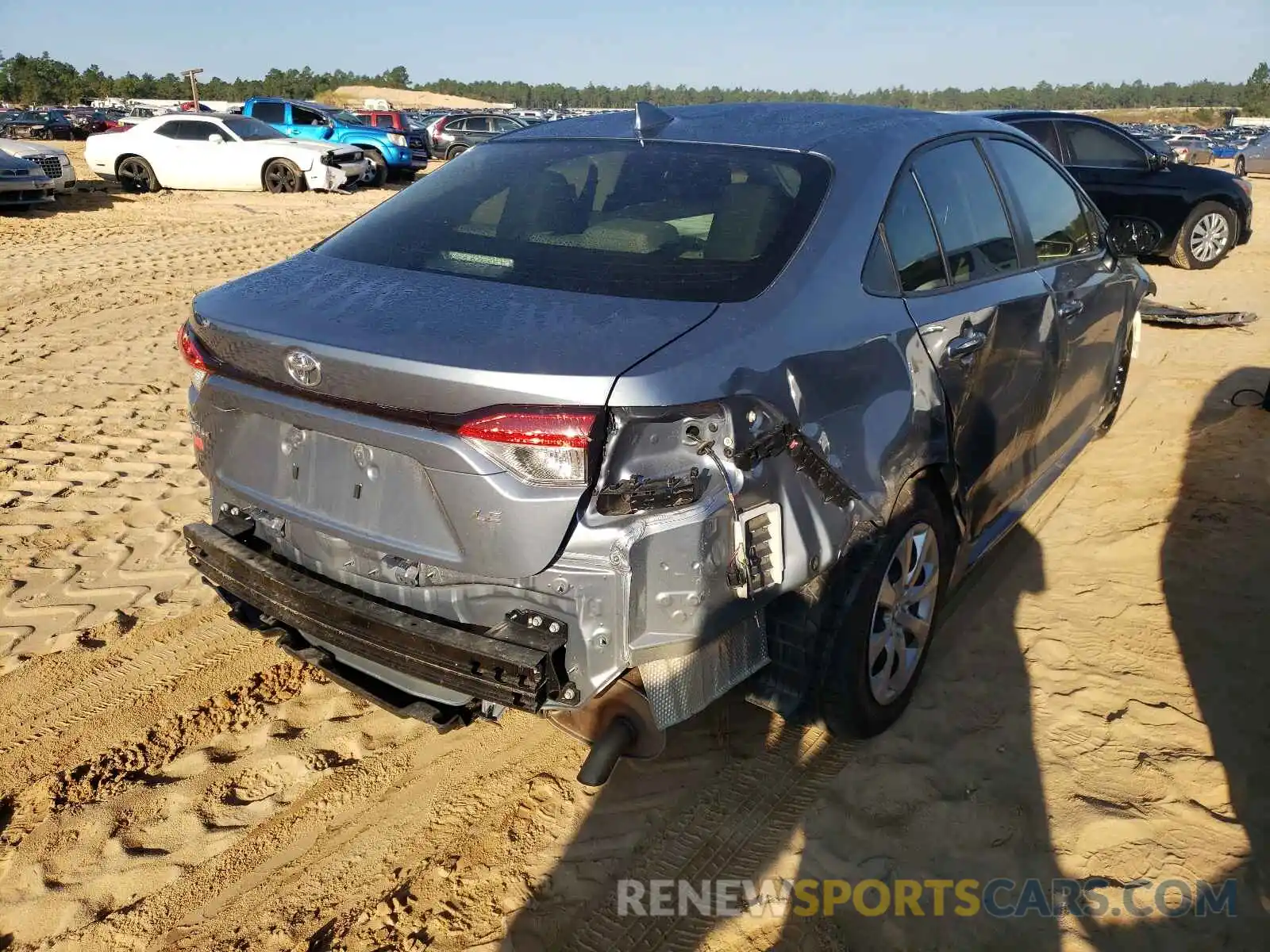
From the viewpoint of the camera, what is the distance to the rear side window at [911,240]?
295 cm

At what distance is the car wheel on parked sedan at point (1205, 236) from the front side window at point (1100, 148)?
1.07 m

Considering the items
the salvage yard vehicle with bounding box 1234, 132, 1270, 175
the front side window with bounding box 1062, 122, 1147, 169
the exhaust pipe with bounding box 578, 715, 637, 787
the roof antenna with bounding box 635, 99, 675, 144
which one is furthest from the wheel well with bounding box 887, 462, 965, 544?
the salvage yard vehicle with bounding box 1234, 132, 1270, 175

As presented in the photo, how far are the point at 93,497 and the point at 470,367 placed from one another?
3.69 m

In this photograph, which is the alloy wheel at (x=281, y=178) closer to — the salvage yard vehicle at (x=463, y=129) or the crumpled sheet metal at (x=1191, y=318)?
the salvage yard vehicle at (x=463, y=129)

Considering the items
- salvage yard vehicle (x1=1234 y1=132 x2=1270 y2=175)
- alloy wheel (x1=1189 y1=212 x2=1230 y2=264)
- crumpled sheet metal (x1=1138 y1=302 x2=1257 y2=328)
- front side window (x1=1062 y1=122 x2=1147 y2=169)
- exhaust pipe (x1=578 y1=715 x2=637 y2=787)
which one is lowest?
exhaust pipe (x1=578 y1=715 x2=637 y2=787)

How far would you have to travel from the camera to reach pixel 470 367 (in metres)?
2.15

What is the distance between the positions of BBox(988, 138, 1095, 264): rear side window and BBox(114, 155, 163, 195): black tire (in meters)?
18.1

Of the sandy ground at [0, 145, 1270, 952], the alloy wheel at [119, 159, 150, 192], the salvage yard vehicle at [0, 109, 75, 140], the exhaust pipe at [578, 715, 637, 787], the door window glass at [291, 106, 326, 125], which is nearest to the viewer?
the exhaust pipe at [578, 715, 637, 787]

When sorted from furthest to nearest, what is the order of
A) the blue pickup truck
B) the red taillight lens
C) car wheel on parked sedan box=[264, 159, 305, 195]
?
the blue pickup truck → car wheel on parked sedan box=[264, 159, 305, 195] → the red taillight lens

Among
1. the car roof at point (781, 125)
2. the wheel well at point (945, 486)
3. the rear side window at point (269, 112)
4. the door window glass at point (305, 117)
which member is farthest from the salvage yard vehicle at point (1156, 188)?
the rear side window at point (269, 112)

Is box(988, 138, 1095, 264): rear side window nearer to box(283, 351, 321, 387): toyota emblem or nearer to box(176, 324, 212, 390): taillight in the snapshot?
box(283, 351, 321, 387): toyota emblem

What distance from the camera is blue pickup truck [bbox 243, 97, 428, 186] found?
815 inches

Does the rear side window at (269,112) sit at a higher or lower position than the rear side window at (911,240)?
higher

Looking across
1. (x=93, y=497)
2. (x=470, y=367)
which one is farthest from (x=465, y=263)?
(x=93, y=497)
